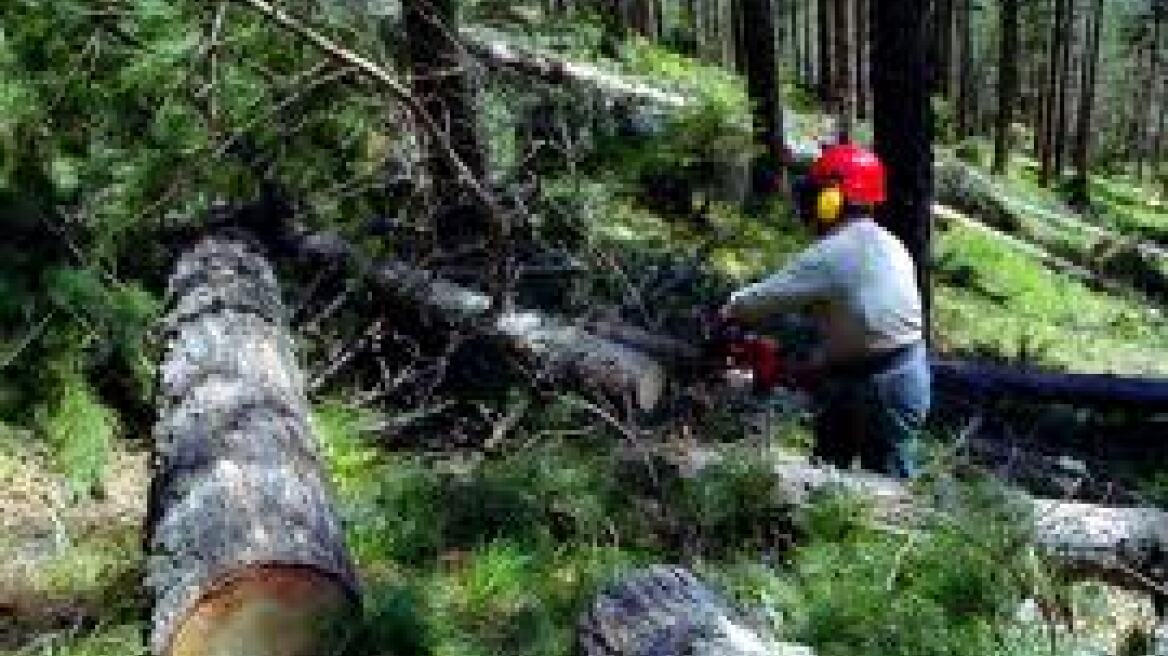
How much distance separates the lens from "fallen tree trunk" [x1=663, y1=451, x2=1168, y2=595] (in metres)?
6.16

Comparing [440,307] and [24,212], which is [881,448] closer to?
[440,307]

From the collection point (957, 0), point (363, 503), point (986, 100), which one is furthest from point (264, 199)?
point (986, 100)

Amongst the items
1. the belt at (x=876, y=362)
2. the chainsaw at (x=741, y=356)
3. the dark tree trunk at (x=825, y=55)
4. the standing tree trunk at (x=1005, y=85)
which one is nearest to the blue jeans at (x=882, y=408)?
the belt at (x=876, y=362)

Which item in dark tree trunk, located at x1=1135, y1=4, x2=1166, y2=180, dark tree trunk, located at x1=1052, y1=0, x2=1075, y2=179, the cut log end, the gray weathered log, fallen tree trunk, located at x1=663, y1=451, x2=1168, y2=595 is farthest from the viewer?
dark tree trunk, located at x1=1135, y1=4, x2=1166, y2=180

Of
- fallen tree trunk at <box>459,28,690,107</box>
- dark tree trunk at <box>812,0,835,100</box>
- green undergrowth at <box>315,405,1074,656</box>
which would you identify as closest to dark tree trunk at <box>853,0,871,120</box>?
dark tree trunk at <box>812,0,835,100</box>

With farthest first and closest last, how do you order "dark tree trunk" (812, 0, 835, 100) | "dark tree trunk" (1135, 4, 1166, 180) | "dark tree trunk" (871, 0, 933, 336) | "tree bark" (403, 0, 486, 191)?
"dark tree trunk" (1135, 4, 1166, 180) < "dark tree trunk" (812, 0, 835, 100) < "dark tree trunk" (871, 0, 933, 336) < "tree bark" (403, 0, 486, 191)

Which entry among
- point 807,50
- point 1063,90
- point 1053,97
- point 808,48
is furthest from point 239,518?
point 808,48

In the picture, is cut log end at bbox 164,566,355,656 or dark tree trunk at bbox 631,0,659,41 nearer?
cut log end at bbox 164,566,355,656

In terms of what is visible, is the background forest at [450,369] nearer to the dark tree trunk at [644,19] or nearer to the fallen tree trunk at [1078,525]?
the fallen tree trunk at [1078,525]

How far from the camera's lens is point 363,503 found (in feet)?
22.5

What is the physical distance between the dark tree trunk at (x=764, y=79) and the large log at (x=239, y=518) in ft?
32.7

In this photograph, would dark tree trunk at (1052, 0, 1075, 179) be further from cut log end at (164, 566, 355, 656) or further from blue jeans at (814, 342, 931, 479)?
cut log end at (164, 566, 355, 656)

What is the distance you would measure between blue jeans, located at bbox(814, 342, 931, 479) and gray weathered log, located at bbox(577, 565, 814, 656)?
6.47ft

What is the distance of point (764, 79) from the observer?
659 inches
